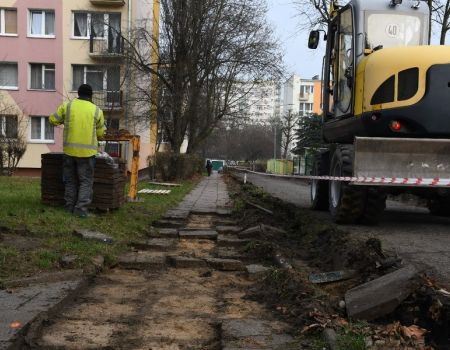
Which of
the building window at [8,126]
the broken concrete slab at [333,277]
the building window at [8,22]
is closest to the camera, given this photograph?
the broken concrete slab at [333,277]

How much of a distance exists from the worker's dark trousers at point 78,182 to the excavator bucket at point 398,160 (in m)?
3.93

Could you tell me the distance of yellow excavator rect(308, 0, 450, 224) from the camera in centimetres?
750

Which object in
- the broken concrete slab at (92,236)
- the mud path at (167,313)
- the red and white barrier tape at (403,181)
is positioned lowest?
the mud path at (167,313)

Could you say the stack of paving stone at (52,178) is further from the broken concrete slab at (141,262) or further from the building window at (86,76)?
the building window at (86,76)

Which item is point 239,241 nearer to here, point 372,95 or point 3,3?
point 372,95

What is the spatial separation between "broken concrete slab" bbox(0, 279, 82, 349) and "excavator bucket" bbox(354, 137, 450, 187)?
15.3 feet

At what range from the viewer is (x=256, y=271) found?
5.54 m

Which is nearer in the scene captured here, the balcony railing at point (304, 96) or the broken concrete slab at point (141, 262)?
the broken concrete slab at point (141, 262)

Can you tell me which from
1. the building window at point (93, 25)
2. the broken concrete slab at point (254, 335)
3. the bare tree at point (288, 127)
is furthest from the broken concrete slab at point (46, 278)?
the bare tree at point (288, 127)

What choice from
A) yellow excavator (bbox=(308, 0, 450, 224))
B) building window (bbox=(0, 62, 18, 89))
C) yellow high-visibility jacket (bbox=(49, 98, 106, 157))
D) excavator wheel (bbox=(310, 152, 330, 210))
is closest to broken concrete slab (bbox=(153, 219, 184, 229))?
yellow high-visibility jacket (bbox=(49, 98, 106, 157))

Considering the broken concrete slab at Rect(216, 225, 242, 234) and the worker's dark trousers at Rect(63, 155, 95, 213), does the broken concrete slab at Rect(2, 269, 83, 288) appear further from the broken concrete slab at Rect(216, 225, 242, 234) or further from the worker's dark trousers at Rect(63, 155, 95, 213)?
the broken concrete slab at Rect(216, 225, 242, 234)

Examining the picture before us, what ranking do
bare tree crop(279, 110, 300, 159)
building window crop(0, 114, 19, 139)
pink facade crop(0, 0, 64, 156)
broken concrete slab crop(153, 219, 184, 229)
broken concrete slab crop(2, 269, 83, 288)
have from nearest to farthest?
broken concrete slab crop(2, 269, 83, 288) < broken concrete slab crop(153, 219, 184, 229) < building window crop(0, 114, 19, 139) < pink facade crop(0, 0, 64, 156) < bare tree crop(279, 110, 300, 159)

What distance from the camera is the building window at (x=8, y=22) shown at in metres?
31.0

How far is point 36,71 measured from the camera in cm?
3155
